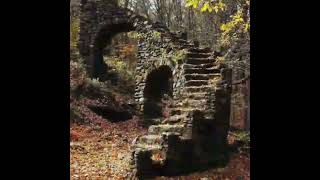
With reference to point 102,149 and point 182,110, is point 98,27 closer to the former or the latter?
point 102,149

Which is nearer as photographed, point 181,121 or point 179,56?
point 181,121

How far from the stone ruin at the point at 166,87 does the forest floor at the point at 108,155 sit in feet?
1.99

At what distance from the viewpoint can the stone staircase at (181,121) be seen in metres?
10.1

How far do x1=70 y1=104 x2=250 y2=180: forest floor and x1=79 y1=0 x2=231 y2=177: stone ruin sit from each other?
607 millimetres

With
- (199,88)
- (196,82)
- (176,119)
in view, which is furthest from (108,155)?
(196,82)

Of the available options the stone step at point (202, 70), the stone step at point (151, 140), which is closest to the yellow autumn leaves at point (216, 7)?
the stone step at point (151, 140)

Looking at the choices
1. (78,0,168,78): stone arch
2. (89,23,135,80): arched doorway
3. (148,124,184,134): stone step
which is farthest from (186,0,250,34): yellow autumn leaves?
(89,23,135,80): arched doorway

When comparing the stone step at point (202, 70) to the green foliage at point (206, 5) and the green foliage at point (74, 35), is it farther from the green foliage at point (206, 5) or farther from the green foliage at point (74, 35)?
the green foliage at point (74, 35)

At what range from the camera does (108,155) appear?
1313cm

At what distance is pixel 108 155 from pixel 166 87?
8092mm

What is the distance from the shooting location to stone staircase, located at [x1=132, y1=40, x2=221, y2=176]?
1012cm

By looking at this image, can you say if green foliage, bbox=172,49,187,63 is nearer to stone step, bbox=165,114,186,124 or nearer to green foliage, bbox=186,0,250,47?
green foliage, bbox=186,0,250,47
